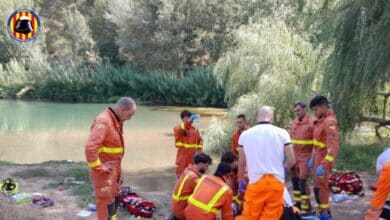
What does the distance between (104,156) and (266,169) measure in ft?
6.18

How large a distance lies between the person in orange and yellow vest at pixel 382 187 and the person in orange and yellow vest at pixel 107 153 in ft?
9.73

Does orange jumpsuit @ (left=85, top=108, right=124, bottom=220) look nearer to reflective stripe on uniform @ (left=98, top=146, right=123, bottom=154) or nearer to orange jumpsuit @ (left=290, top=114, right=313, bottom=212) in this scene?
reflective stripe on uniform @ (left=98, top=146, right=123, bottom=154)

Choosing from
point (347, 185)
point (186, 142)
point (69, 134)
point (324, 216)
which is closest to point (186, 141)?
point (186, 142)

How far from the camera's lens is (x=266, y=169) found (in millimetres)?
5035

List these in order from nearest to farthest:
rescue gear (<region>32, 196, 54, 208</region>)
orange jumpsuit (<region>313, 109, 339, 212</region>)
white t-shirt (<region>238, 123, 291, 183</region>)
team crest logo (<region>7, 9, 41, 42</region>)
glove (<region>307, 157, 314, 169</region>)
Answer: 1. white t-shirt (<region>238, 123, 291, 183</region>)
2. orange jumpsuit (<region>313, 109, 339, 212</region>)
3. glove (<region>307, 157, 314, 169</region>)
4. rescue gear (<region>32, 196, 54, 208</region>)
5. team crest logo (<region>7, 9, 41, 42</region>)

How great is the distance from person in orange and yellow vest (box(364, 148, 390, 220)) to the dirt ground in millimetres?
1571

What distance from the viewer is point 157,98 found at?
36.1 metres

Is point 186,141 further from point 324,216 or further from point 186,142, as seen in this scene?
point 324,216

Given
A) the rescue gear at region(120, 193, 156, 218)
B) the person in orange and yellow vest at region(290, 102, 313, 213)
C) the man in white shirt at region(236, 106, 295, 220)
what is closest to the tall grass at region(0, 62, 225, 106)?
the rescue gear at region(120, 193, 156, 218)

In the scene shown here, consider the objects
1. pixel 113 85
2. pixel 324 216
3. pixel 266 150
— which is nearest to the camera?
pixel 266 150

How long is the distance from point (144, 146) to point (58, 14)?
123ft

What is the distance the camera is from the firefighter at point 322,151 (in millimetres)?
6406

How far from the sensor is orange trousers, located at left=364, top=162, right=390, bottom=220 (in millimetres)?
5426

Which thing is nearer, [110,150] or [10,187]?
[110,150]
